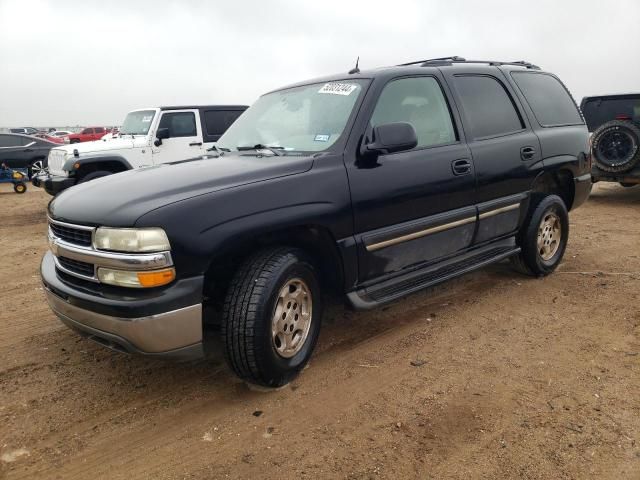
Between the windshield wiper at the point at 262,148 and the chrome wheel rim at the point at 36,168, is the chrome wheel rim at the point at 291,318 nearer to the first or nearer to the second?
the windshield wiper at the point at 262,148

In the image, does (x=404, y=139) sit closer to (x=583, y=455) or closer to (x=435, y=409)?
(x=435, y=409)

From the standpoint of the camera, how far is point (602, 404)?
269 cm

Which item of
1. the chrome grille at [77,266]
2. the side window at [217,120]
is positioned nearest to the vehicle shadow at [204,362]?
the chrome grille at [77,266]

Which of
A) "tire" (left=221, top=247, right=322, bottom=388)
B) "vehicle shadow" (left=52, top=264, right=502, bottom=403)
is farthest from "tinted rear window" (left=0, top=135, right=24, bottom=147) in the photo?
"tire" (left=221, top=247, right=322, bottom=388)

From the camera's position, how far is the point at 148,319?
7.91 ft

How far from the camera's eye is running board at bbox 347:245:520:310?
320cm

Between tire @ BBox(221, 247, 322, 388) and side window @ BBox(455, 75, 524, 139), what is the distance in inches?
75.7

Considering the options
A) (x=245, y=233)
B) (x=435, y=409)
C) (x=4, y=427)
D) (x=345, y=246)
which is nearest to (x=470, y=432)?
(x=435, y=409)

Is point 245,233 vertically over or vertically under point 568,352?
over

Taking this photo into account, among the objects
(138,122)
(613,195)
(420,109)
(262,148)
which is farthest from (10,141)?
(613,195)

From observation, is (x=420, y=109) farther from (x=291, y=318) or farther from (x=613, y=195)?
(x=613, y=195)

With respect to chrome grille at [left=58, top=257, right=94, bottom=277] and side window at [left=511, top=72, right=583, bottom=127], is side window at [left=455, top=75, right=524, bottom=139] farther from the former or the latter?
chrome grille at [left=58, top=257, right=94, bottom=277]

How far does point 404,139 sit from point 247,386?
69.8 inches

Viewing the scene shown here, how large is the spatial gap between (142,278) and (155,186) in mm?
586
